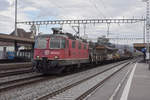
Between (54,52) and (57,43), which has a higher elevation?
(57,43)

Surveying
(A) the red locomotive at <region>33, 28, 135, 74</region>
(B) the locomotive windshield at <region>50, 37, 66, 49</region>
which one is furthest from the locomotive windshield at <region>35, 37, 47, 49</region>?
(B) the locomotive windshield at <region>50, 37, 66, 49</region>

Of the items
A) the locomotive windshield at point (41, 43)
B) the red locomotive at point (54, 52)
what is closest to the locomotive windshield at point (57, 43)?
the red locomotive at point (54, 52)

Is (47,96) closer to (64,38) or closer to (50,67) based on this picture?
(50,67)

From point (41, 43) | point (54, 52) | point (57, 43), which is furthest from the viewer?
point (41, 43)

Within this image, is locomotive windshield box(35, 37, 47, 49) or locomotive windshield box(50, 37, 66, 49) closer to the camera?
locomotive windshield box(50, 37, 66, 49)

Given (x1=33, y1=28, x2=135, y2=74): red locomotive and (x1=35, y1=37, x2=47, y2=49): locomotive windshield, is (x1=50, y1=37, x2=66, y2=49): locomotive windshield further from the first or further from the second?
(x1=35, y1=37, x2=47, y2=49): locomotive windshield

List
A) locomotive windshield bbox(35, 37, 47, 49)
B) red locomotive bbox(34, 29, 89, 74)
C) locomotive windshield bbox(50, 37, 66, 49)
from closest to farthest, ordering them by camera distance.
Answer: red locomotive bbox(34, 29, 89, 74) < locomotive windshield bbox(50, 37, 66, 49) < locomotive windshield bbox(35, 37, 47, 49)

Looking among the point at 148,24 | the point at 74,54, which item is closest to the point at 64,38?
the point at 74,54

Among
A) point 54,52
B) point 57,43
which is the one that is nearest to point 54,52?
point 54,52

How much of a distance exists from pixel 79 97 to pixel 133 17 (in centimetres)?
2474

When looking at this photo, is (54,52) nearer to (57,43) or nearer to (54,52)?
(54,52)

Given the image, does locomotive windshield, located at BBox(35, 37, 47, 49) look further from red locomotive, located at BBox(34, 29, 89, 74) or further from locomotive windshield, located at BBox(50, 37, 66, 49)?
locomotive windshield, located at BBox(50, 37, 66, 49)

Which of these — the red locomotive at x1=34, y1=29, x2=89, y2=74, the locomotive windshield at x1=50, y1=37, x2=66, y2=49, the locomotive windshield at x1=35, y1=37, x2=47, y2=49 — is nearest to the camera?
the red locomotive at x1=34, y1=29, x2=89, y2=74

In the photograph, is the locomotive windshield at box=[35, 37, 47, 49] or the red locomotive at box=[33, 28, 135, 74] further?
the locomotive windshield at box=[35, 37, 47, 49]
